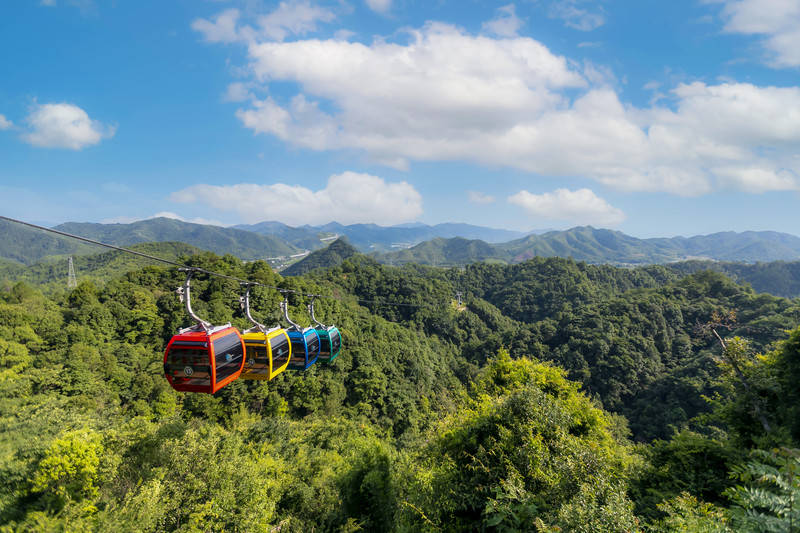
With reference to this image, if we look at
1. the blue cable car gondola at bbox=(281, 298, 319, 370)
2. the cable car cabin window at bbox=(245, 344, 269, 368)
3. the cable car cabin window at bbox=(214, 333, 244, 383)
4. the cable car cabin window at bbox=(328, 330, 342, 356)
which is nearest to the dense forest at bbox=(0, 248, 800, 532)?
the blue cable car gondola at bbox=(281, 298, 319, 370)

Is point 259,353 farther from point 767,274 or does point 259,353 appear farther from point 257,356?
point 767,274

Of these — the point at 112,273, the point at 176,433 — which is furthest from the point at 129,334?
the point at 112,273

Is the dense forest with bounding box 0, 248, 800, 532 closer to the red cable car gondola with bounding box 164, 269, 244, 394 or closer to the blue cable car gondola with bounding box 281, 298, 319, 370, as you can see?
the blue cable car gondola with bounding box 281, 298, 319, 370

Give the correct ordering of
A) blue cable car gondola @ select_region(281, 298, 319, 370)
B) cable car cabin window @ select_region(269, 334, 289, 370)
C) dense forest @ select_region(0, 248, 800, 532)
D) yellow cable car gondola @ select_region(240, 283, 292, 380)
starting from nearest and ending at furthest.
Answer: dense forest @ select_region(0, 248, 800, 532), yellow cable car gondola @ select_region(240, 283, 292, 380), cable car cabin window @ select_region(269, 334, 289, 370), blue cable car gondola @ select_region(281, 298, 319, 370)

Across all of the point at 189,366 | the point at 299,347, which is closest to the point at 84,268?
the point at 299,347

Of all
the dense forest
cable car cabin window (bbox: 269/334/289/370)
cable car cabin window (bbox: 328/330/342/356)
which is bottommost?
the dense forest
